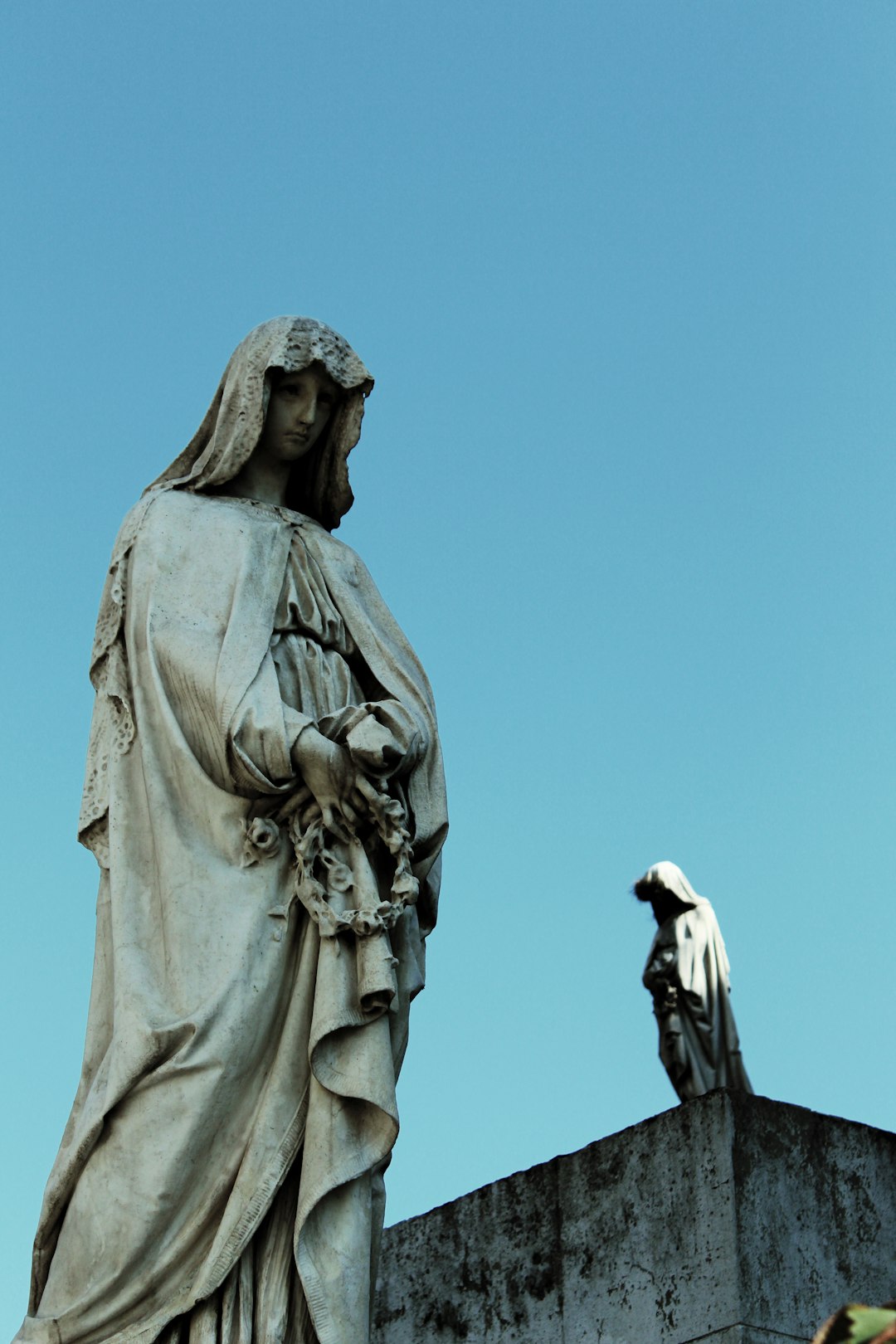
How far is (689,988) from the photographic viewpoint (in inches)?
596

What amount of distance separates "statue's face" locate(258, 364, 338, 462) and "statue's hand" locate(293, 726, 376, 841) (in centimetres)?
129

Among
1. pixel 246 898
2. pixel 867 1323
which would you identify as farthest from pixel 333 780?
pixel 867 1323

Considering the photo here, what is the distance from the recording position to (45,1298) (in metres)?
7.43

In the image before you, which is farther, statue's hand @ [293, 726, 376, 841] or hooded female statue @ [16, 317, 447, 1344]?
statue's hand @ [293, 726, 376, 841]

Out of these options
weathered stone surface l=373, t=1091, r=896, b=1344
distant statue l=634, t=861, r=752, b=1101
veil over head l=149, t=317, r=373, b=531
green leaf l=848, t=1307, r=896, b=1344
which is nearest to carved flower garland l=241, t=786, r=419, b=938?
veil over head l=149, t=317, r=373, b=531

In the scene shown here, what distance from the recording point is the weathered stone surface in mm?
9016

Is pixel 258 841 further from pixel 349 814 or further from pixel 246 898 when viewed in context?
pixel 349 814

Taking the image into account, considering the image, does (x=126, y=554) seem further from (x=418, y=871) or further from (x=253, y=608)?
(x=418, y=871)

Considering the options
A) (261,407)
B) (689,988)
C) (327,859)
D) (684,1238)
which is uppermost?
(689,988)

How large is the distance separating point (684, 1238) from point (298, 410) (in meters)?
3.38

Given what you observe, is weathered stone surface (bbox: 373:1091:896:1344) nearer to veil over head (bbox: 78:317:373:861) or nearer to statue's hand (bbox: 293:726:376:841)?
statue's hand (bbox: 293:726:376:841)

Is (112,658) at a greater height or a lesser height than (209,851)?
greater

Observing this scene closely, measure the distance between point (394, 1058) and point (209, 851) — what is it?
2.92 ft

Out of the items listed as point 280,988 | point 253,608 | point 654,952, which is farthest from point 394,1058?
point 654,952
